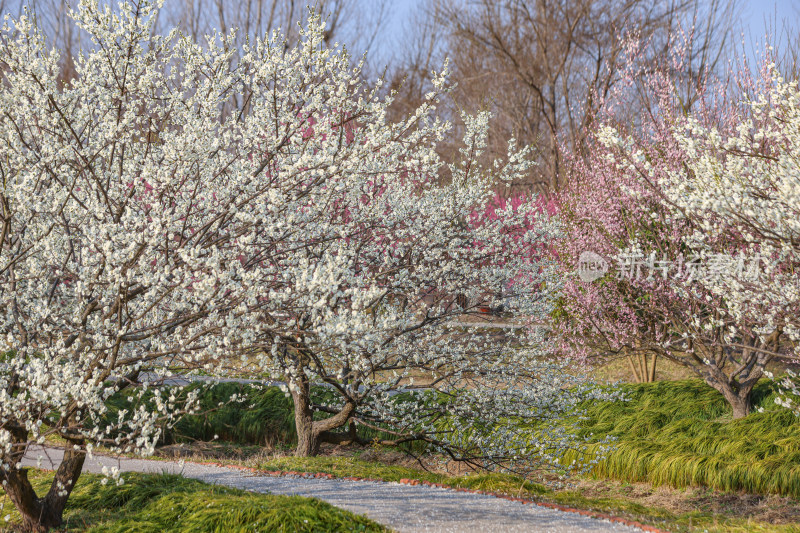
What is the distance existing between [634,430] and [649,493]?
1.56m

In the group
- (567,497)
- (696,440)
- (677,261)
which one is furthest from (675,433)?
(567,497)

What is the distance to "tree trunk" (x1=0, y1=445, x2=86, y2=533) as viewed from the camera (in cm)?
528

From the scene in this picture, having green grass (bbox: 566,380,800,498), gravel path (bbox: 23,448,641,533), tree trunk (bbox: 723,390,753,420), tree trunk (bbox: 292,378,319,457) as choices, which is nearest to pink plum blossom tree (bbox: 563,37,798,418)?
tree trunk (bbox: 723,390,753,420)

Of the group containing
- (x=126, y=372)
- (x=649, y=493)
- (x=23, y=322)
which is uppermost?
(x=23, y=322)

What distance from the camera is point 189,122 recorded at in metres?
5.00

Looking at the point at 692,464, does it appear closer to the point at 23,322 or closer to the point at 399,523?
the point at 399,523

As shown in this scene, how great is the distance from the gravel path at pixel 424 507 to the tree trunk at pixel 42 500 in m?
0.18

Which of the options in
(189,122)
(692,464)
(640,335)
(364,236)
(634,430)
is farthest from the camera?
(640,335)

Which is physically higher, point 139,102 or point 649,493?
point 139,102

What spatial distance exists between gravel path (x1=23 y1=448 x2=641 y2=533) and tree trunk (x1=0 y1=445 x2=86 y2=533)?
0.60ft

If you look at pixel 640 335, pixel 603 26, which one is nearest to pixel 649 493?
pixel 640 335

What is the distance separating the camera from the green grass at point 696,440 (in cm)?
751

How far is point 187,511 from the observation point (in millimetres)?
4949
